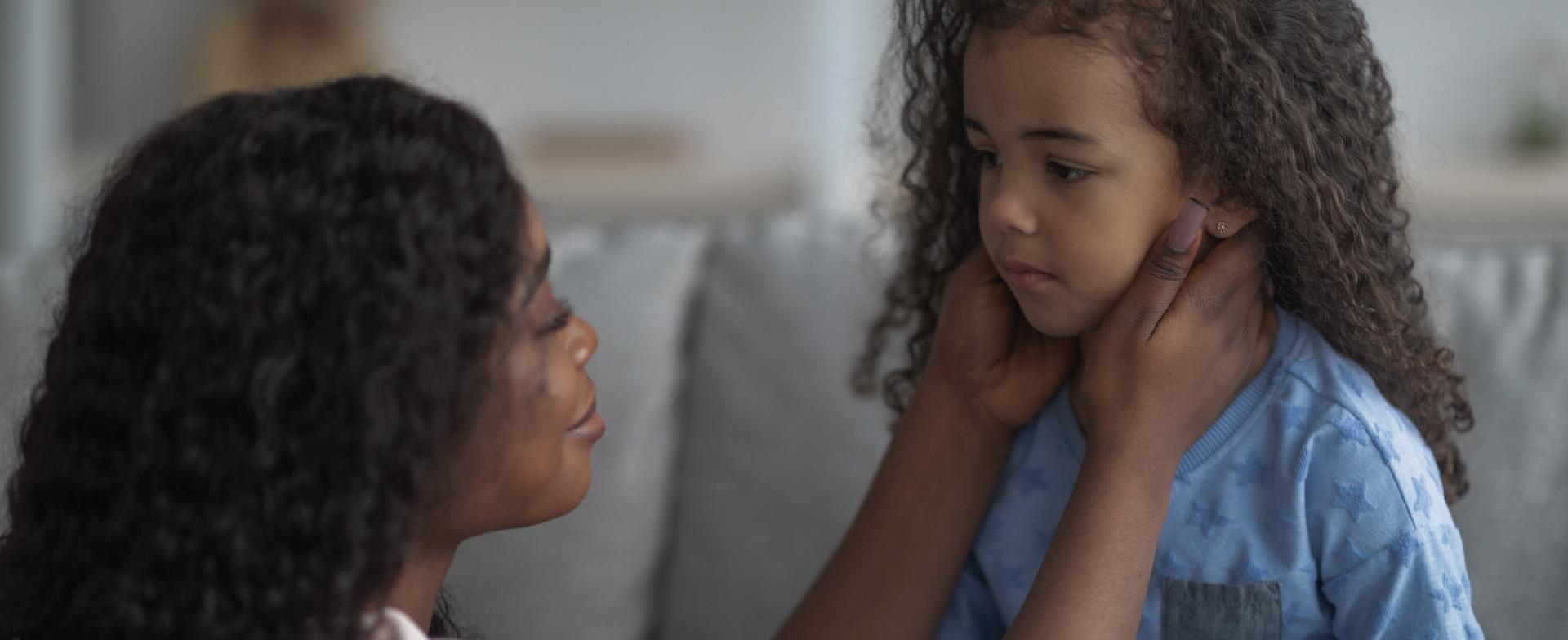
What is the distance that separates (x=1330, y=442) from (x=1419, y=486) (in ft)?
0.22

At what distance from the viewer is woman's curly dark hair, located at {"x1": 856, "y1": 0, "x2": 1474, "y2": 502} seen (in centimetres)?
92

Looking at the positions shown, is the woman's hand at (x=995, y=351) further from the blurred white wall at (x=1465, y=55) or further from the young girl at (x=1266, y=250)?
the blurred white wall at (x=1465, y=55)

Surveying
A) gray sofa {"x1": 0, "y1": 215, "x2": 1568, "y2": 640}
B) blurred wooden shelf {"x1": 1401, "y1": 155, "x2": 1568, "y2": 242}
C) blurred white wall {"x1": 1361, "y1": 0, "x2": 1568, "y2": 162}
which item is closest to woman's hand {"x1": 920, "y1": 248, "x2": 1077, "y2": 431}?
gray sofa {"x1": 0, "y1": 215, "x2": 1568, "y2": 640}

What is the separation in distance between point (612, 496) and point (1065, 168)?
709mm

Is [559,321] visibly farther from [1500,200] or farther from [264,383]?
[1500,200]

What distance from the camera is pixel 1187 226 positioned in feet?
3.03

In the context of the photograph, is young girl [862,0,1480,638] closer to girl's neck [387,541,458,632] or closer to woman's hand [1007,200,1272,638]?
woman's hand [1007,200,1272,638]

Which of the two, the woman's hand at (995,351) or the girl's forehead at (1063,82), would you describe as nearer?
the girl's forehead at (1063,82)

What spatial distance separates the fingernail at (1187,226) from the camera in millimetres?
919

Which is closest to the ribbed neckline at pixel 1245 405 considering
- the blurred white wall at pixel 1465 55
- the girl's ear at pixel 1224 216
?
the girl's ear at pixel 1224 216

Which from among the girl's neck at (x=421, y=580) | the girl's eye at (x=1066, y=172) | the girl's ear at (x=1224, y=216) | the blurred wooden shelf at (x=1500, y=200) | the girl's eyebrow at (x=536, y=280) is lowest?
the blurred wooden shelf at (x=1500, y=200)

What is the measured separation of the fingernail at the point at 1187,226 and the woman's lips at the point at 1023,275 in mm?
92

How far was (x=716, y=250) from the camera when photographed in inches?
62.2

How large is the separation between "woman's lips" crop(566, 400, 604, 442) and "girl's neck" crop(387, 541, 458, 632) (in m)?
0.11
